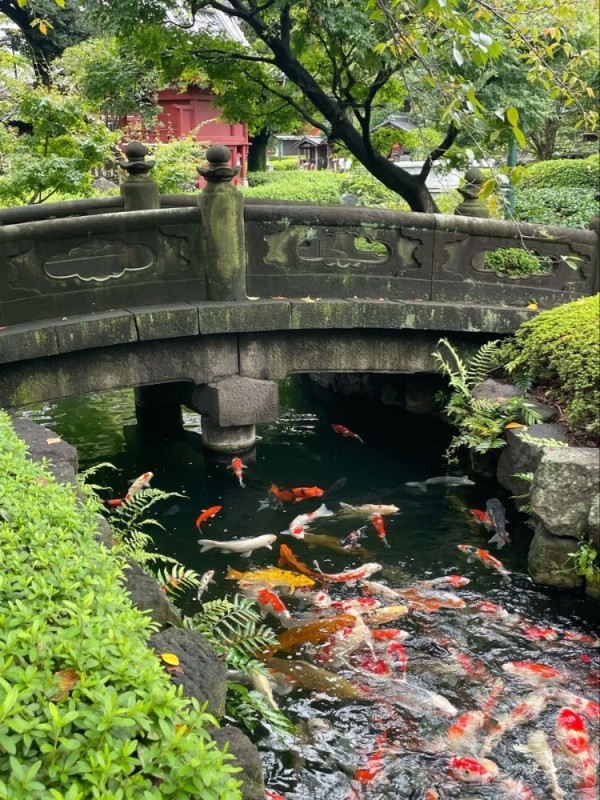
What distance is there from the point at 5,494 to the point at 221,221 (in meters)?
5.09

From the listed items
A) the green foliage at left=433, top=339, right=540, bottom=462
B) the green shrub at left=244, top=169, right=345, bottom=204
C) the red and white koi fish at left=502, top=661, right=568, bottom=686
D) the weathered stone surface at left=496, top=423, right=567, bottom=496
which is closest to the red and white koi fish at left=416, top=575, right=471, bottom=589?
the red and white koi fish at left=502, top=661, right=568, bottom=686

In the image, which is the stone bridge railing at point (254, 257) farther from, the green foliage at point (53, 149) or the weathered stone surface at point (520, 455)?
the green foliage at point (53, 149)

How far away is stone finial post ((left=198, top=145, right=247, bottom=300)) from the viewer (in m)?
8.18

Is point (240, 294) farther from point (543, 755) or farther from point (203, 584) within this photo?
point (543, 755)

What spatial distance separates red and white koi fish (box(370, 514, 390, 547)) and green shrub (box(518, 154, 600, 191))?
13027 millimetres

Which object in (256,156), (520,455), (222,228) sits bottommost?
(520,455)

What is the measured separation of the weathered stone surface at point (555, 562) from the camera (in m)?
6.73

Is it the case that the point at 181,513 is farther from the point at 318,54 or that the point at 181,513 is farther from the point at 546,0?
the point at 318,54

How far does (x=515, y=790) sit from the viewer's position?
4.57 m

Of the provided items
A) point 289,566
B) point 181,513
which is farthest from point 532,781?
point 181,513

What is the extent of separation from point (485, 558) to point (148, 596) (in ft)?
14.0

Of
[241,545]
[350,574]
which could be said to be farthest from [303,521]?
[350,574]

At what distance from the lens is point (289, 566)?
7090mm

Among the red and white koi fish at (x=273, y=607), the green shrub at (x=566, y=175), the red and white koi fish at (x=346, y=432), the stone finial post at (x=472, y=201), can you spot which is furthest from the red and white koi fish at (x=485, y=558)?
the green shrub at (x=566, y=175)
